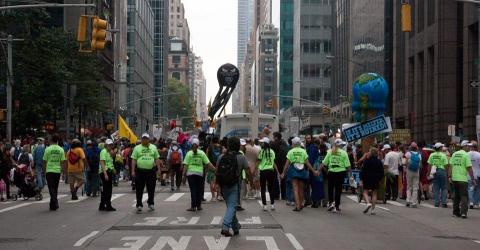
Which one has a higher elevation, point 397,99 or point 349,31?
point 349,31

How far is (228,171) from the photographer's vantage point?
14.7 metres

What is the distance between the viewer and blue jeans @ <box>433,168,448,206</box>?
22.5m

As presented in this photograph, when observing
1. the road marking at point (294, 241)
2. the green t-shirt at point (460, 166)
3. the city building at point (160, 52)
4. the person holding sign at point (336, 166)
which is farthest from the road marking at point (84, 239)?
the city building at point (160, 52)

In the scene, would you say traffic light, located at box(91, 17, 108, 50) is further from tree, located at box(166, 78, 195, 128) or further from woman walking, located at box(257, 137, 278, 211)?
tree, located at box(166, 78, 195, 128)

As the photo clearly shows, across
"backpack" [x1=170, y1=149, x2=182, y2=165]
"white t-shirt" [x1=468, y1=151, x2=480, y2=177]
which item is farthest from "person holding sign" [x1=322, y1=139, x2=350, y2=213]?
"backpack" [x1=170, y1=149, x2=182, y2=165]

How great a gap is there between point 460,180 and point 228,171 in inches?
286

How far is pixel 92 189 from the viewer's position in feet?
84.4

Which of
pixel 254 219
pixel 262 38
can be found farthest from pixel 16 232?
pixel 262 38

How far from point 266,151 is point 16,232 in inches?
273

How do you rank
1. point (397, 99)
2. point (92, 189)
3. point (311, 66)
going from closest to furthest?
point (92, 189) → point (397, 99) → point (311, 66)

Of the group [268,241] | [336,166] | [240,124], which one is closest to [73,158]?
[336,166]

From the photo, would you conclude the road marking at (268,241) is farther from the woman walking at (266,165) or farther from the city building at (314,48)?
the city building at (314,48)

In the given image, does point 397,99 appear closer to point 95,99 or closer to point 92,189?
point 95,99

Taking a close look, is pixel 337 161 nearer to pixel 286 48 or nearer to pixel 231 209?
pixel 231 209
